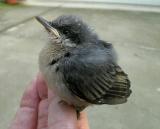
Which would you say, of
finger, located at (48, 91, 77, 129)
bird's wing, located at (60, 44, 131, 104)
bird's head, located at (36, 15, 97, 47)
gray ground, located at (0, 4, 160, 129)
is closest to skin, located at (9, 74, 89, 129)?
finger, located at (48, 91, 77, 129)

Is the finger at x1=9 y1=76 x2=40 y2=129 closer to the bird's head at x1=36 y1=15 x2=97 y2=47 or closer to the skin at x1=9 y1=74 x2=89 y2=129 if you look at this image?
the skin at x1=9 y1=74 x2=89 y2=129

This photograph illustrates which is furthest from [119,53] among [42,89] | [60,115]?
[60,115]

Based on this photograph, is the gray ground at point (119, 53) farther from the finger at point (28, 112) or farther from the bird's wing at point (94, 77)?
the bird's wing at point (94, 77)

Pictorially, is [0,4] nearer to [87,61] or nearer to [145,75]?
[145,75]

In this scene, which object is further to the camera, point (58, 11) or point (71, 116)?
point (58, 11)

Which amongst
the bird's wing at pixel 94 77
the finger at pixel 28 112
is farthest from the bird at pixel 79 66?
the finger at pixel 28 112

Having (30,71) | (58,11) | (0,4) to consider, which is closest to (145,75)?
(30,71)
